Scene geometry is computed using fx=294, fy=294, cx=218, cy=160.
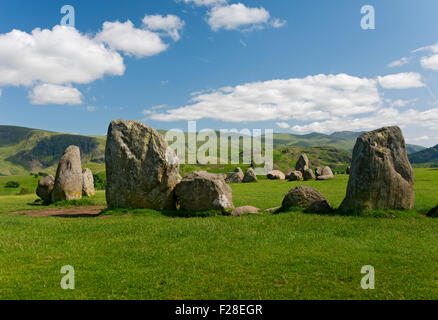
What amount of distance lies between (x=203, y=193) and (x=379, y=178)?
11.0 meters

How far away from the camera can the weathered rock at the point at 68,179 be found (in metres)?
28.5

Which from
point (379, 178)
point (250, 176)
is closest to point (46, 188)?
point (379, 178)

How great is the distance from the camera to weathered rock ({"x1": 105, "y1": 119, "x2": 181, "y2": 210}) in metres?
21.1

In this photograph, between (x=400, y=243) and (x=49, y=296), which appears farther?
(x=400, y=243)

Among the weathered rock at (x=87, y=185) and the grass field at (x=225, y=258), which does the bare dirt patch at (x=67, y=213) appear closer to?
the grass field at (x=225, y=258)

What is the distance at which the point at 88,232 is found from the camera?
14.5 m

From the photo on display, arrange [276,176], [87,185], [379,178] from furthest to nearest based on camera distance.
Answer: [276,176], [87,185], [379,178]

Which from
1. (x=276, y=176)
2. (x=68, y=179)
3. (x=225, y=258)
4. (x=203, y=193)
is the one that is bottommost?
(x=225, y=258)

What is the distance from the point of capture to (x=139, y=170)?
21219 millimetres

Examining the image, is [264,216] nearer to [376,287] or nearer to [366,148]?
[366,148]

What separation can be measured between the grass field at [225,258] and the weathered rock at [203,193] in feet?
9.94

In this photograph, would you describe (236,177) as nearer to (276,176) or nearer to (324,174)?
(276,176)
